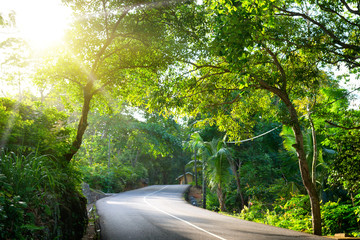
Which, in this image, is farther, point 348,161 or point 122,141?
→ point 122,141

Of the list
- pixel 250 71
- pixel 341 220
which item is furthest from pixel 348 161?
pixel 250 71

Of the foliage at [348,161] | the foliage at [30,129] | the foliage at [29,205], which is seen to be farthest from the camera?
the foliage at [348,161]

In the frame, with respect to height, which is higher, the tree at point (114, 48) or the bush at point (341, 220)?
the tree at point (114, 48)

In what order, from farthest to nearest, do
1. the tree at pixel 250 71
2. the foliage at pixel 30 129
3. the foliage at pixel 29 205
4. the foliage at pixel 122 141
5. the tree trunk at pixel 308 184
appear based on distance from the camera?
the foliage at pixel 122 141 < the tree trunk at pixel 308 184 < the foliage at pixel 30 129 < the tree at pixel 250 71 < the foliage at pixel 29 205

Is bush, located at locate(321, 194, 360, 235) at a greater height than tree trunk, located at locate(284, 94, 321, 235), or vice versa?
tree trunk, located at locate(284, 94, 321, 235)

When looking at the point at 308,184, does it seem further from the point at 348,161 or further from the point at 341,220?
the point at 348,161

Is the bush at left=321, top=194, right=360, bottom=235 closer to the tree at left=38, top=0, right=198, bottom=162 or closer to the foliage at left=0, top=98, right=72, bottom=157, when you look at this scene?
the tree at left=38, top=0, right=198, bottom=162

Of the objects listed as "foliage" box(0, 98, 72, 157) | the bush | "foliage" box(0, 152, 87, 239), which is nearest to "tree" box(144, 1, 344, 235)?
the bush

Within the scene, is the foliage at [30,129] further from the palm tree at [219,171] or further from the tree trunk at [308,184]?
the palm tree at [219,171]

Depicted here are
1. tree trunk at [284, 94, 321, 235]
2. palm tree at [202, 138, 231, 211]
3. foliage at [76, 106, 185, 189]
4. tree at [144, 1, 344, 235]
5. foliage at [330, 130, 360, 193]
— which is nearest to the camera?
tree at [144, 1, 344, 235]

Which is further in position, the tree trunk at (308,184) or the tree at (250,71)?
the tree trunk at (308,184)

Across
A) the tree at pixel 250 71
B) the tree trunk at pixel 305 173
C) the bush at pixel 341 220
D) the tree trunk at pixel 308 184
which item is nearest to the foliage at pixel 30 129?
the tree at pixel 250 71

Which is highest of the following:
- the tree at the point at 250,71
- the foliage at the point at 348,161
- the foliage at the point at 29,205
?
the tree at the point at 250,71

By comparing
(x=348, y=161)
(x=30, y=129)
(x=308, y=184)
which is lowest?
(x=308, y=184)
